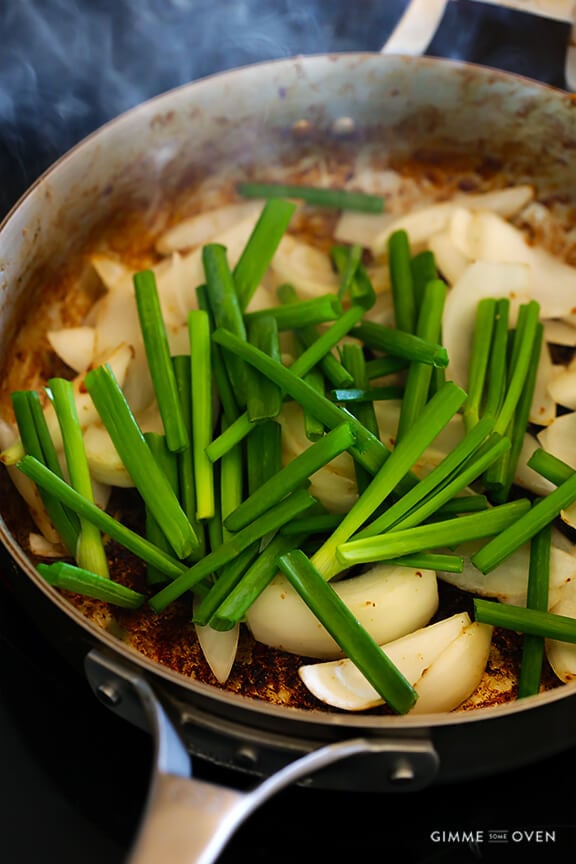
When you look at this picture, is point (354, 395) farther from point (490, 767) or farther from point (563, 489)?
point (490, 767)

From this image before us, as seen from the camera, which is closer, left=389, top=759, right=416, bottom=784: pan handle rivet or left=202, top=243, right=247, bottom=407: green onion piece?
left=389, top=759, right=416, bottom=784: pan handle rivet

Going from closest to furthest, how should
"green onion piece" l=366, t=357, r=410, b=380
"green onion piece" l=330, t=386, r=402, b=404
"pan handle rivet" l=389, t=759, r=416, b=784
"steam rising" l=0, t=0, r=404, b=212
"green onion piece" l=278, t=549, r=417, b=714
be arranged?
1. "pan handle rivet" l=389, t=759, r=416, b=784
2. "green onion piece" l=278, t=549, r=417, b=714
3. "green onion piece" l=330, t=386, r=402, b=404
4. "green onion piece" l=366, t=357, r=410, b=380
5. "steam rising" l=0, t=0, r=404, b=212

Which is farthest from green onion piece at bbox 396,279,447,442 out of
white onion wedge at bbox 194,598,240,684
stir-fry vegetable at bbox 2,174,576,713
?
white onion wedge at bbox 194,598,240,684

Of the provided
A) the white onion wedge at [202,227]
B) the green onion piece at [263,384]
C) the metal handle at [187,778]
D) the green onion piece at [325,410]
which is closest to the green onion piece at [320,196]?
the white onion wedge at [202,227]

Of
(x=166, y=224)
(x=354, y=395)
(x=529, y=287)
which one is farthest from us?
(x=166, y=224)

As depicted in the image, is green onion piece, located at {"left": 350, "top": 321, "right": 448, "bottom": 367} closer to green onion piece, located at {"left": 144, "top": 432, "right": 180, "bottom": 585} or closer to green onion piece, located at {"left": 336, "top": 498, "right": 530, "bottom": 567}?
green onion piece, located at {"left": 336, "top": 498, "right": 530, "bottom": 567}

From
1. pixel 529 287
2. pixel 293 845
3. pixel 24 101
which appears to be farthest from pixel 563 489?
pixel 24 101

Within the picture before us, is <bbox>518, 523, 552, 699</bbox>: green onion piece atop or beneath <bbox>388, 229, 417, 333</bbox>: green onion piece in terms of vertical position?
beneath

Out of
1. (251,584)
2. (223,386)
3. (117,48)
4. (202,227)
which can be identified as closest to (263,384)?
(223,386)
